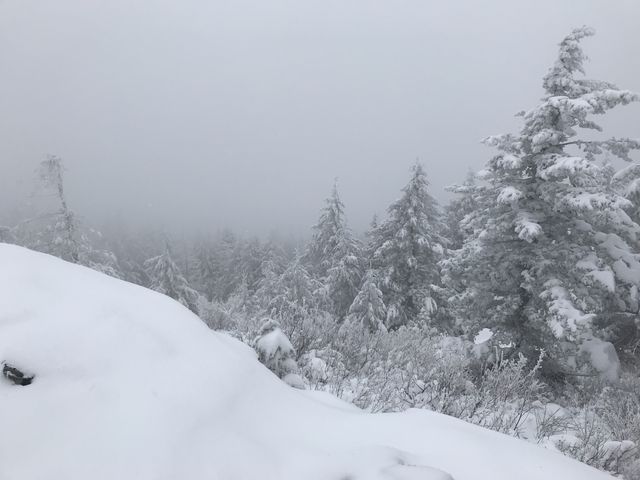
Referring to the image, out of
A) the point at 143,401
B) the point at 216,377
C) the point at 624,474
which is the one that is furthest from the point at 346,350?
the point at 143,401

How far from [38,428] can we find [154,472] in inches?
26.7

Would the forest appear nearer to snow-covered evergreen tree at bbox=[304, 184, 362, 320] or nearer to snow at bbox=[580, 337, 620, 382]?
snow at bbox=[580, 337, 620, 382]

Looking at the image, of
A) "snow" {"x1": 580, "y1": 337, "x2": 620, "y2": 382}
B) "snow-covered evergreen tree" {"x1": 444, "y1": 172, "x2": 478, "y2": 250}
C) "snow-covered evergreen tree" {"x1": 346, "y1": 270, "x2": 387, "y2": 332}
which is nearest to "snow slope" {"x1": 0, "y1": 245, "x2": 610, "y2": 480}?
"snow" {"x1": 580, "y1": 337, "x2": 620, "y2": 382}

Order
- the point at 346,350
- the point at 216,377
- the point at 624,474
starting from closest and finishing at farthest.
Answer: the point at 216,377
the point at 624,474
the point at 346,350

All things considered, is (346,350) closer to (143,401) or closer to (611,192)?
(143,401)

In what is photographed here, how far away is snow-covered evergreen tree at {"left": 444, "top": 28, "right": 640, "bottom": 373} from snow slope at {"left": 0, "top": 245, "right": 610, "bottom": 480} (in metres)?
6.52

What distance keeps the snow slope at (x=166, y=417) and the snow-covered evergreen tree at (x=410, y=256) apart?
585 inches

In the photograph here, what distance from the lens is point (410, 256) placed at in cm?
1750

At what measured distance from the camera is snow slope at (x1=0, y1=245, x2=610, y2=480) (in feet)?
6.10

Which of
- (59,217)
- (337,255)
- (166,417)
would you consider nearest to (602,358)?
(166,417)

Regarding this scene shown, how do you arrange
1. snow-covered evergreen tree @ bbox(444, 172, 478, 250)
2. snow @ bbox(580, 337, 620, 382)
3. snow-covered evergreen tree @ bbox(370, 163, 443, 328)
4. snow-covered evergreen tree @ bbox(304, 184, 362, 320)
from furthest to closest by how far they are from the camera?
1. snow-covered evergreen tree @ bbox(444, 172, 478, 250)
2. snow-covered evergreen tree @ bbox(304, 184, 362, 320)
3. snow-covered evergreen tree @ bbox(370, 163, 443, 328)
4. snow @ bbox(580, 337, 620, 382)

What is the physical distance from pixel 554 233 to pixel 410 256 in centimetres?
879

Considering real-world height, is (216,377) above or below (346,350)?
above

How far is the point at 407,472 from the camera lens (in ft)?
7.11
